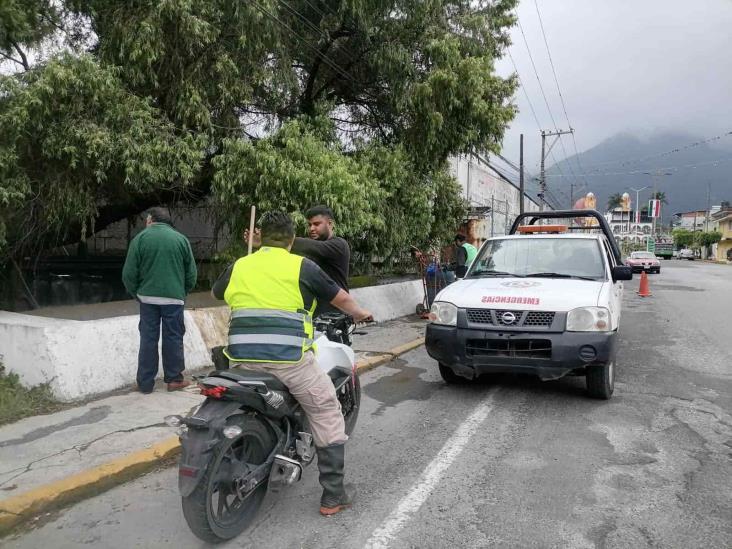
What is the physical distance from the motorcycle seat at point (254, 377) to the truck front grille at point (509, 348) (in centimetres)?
287

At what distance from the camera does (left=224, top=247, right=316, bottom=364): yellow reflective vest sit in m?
3.26

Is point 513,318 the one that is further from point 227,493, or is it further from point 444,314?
point 227,493

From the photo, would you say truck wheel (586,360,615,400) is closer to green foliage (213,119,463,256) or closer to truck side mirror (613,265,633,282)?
truck side mirror (613,265,633,282)

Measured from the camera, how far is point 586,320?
217 inches

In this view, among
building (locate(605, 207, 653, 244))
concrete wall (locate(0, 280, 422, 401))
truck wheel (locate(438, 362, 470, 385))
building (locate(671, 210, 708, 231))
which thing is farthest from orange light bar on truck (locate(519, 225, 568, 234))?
building (locate(671, 210, 708, 231))

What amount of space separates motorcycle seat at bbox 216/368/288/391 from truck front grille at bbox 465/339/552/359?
287cm

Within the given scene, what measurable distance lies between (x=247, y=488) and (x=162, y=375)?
3.42 metres

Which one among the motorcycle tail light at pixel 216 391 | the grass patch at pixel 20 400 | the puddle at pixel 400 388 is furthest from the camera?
the puddle at pixel 400 388

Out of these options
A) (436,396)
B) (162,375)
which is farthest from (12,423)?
(436,396)

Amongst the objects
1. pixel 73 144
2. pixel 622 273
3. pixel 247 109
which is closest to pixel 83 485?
pixel 73 144

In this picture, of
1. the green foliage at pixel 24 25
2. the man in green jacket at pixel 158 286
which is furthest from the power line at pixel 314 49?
the man in green jacket at pixel 158 286

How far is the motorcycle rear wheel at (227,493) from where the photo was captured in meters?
2.95

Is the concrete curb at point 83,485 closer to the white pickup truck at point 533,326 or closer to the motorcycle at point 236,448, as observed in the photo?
the motorcycle at point 236,448

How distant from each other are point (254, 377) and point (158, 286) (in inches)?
107
